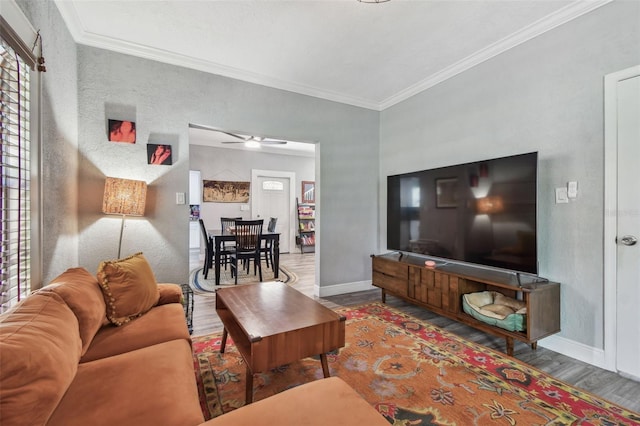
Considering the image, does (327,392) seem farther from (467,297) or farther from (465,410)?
(467,297)

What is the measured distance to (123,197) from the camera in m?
2.45

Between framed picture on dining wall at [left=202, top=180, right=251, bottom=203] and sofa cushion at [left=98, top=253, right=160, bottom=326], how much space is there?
486 centimetres

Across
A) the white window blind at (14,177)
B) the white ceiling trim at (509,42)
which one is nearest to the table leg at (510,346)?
the white ceiling trim at (509,42)

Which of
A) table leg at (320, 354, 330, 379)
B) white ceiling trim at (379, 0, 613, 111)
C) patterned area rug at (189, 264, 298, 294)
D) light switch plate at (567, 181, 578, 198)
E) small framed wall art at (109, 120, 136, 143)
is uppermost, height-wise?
white ceiling trim at (379, 0, 613, 111)

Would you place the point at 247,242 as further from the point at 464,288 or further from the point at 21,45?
the point at 21,45

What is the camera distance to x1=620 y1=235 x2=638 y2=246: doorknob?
75.0 inches

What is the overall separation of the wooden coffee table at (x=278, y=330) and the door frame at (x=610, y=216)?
6.38ft

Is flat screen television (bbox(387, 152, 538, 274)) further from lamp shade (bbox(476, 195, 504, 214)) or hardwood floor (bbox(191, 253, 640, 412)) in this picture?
hardwood floor (bbox(191, 253, 640, 412))

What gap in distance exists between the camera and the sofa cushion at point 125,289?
170 centimetres

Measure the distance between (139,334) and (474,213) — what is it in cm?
275

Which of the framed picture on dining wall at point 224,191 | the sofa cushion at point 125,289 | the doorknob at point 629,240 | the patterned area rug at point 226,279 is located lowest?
the patterned area rug at point 226,279

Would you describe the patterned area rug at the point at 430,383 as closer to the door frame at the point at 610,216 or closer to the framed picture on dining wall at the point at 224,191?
the door frame at the point at 610,216

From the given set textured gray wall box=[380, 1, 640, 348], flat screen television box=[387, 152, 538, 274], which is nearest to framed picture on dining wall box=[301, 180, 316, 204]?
flat screen television box=[387, 152, 538, 274]

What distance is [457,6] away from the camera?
2.19 meters
